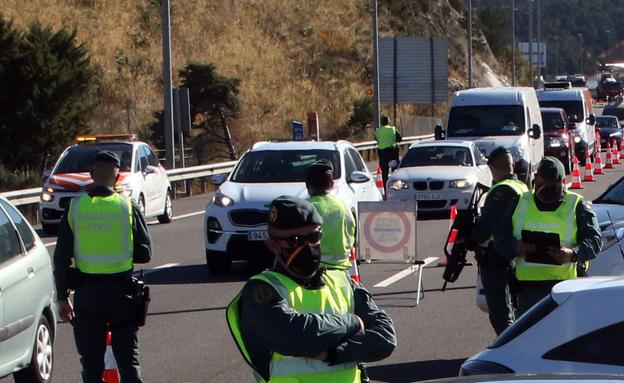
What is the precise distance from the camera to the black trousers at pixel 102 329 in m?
7.91

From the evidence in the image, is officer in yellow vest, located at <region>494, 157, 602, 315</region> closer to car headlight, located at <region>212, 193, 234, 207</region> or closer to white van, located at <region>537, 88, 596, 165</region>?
car headlight, located at <region>212, 193, 234, 207</region>

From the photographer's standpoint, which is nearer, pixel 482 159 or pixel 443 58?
pixel 482 159

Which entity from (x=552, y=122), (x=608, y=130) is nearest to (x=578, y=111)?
(x=552, y=122)

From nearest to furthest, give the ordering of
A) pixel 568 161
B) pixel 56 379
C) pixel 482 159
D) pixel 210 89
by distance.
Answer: pixel 56 379 < pixel 482 159 < pixel 568 161 < pixel 210 89

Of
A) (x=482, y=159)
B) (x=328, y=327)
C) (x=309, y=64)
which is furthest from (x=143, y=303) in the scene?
(x=309, y=64)

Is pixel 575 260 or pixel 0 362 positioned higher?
pixel 575 260

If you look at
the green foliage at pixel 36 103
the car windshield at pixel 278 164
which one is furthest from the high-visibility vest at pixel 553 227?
the green foliage at pixel 36 103

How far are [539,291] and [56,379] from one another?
13.0ft

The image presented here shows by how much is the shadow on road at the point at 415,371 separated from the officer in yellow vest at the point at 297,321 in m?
5.53

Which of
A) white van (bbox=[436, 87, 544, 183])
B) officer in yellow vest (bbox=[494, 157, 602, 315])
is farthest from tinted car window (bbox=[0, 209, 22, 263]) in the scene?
white van (bbox=[436, 87, 544, 183])

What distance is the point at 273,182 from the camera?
56.1 feet

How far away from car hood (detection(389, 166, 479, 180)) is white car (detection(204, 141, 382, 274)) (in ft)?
19.8

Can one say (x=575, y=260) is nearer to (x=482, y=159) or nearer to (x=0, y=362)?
(x=0, y=362)

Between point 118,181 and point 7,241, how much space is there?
12.6 m
